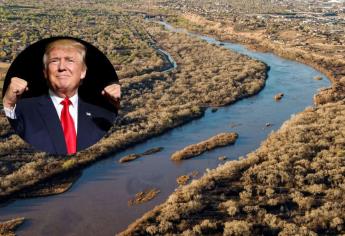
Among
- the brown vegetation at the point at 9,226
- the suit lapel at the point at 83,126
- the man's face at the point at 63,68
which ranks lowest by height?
the brown vegetation at the point at 9,226

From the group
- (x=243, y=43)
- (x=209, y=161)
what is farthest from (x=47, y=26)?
(x=209, y=161)

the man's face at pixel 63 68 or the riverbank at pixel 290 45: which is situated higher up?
the man's face at pixel 63 68

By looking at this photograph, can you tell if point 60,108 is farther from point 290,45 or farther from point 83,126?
point 290,45

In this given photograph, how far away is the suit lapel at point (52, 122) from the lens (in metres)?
10.1

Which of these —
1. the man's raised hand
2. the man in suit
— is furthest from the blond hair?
the man's raised hand

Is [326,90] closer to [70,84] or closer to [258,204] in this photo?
[258,204]

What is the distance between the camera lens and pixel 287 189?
2875cm

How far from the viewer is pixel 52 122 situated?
33.4 feet

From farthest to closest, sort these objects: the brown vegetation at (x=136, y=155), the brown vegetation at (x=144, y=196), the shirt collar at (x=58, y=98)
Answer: the brown vegetation at (x=136, y=155) < the brown vegetation at (x=144, y=196) < the shirt collar at (x=58, y=98)

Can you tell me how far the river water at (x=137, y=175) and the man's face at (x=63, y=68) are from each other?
17.3 metres

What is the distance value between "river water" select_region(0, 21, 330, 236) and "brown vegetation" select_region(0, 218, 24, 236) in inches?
16.0

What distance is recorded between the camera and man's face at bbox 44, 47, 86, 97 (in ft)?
30.6

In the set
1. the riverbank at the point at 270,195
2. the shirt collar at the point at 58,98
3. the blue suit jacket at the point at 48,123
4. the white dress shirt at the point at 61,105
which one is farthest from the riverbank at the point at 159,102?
the shirt collar at the point at 58,98

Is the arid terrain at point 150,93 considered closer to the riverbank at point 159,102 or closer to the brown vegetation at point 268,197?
the riverbank at point 159,102
